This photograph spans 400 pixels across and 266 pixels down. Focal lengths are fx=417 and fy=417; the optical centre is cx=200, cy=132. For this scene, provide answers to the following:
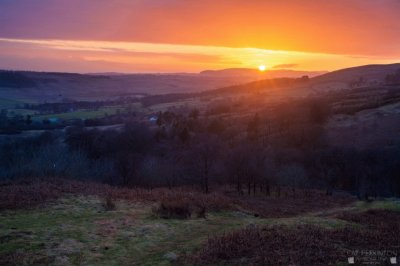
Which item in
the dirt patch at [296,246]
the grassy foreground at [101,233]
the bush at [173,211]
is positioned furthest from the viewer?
the bush at [173,211]

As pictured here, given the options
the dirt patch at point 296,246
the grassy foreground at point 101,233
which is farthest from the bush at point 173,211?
the dirt patch at point 296,246

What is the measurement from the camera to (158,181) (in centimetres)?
6231

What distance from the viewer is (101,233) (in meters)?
19.6

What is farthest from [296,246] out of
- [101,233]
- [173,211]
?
[173,211]

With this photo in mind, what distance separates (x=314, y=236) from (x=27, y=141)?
93068 millimetres

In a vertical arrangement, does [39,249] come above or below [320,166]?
above

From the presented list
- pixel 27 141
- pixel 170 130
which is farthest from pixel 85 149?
pixel 170 130

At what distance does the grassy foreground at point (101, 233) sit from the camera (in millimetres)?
15914

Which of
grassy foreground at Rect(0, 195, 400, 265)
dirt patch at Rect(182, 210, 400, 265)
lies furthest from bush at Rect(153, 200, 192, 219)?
dirt patch at Rect(182, 210, 400, 265)

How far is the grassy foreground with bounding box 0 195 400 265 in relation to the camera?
52.2ft

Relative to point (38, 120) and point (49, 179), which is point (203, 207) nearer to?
point (49, 179)

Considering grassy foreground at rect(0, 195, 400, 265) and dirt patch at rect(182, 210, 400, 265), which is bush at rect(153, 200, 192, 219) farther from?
dirt patch at rect(182, 210, 400, 265)

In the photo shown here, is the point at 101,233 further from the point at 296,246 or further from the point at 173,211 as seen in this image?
the point at 296,246

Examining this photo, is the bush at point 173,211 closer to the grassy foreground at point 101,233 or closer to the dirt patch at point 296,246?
the grassy foreground at point 101,233
